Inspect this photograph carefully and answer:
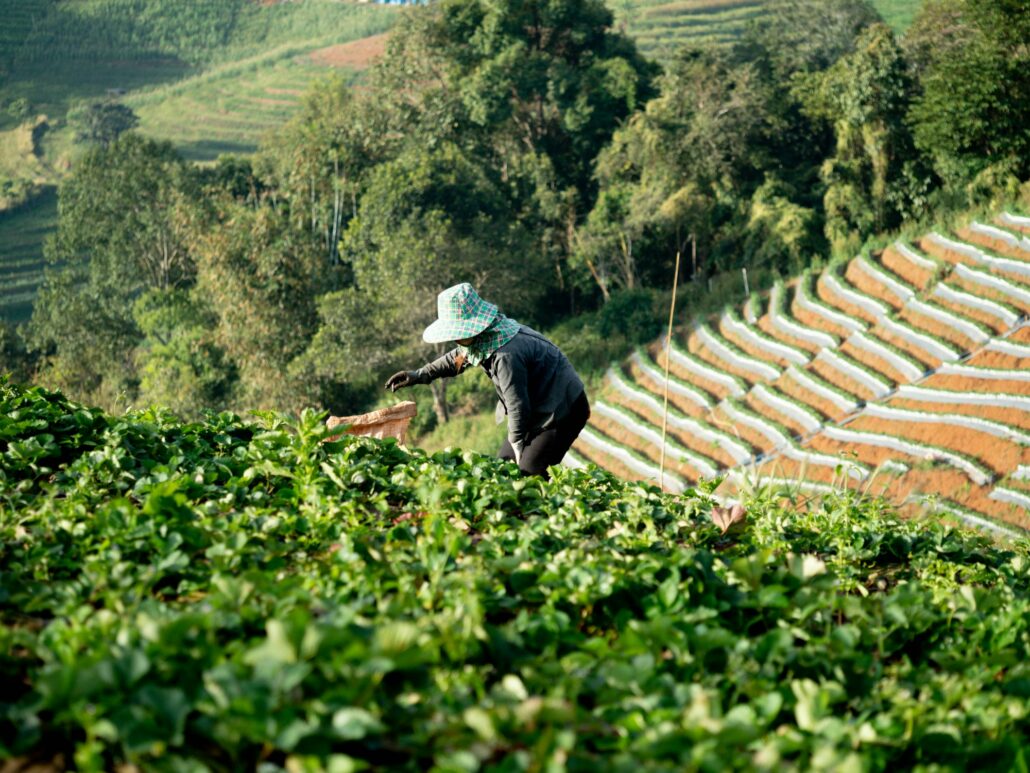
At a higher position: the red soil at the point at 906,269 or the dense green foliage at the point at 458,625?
the dense green foliage at the point at 458,625

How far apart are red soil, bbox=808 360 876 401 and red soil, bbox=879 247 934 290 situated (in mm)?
2370

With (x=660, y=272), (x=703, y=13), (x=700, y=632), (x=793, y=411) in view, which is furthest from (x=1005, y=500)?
(x=703, y=13)

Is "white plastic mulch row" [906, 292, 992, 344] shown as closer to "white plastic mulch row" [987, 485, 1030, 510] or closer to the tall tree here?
the tall tree

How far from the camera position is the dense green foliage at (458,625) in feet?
5.78

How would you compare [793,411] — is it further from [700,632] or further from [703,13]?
[703,13]

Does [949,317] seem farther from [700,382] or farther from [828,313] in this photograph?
[700,382]

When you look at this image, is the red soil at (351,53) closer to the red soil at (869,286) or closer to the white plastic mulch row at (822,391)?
the red soil at (869,286)

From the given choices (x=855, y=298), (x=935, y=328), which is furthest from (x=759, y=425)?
(x=855, y=298)

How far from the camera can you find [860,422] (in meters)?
15.4

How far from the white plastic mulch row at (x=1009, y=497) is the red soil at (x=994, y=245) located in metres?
6.49

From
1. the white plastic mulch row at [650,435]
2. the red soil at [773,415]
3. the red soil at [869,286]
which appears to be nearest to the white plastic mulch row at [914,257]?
the red soil at [869,286]

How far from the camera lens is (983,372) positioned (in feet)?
50.5

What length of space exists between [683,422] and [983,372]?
446 cm

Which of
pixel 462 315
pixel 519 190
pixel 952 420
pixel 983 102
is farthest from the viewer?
pixel 519 190
